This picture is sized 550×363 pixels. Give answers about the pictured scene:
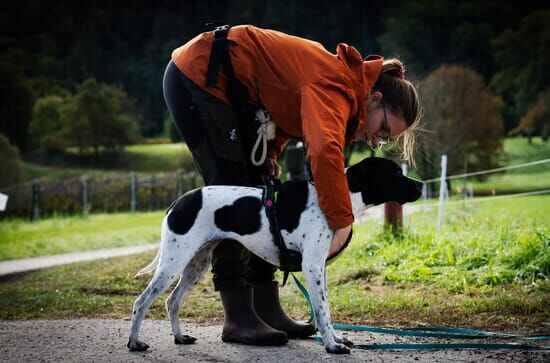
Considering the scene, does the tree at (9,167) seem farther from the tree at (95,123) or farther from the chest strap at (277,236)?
the chest strap at (277,236)

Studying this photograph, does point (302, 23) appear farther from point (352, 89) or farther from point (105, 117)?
point (352, 89)

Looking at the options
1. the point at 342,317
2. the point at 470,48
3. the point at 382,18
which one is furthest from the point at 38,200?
the point at 382,18

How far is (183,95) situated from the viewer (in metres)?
4.53

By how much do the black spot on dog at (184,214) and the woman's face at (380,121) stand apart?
1.12 metres

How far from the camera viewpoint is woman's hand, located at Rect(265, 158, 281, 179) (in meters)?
4.81

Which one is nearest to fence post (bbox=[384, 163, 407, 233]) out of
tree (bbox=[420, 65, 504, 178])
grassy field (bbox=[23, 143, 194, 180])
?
tree (bbox=[420, 65, 504, 178])

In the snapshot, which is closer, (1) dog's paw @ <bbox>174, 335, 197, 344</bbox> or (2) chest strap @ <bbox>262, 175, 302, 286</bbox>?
(2) chest strap @ <bbox>262, 175, 302, 286</bbox>

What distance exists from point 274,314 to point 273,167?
0.97m

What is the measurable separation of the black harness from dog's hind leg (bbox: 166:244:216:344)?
49 cm

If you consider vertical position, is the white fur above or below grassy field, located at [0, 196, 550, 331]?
above

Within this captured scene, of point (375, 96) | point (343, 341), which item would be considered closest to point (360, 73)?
point (375, 96)

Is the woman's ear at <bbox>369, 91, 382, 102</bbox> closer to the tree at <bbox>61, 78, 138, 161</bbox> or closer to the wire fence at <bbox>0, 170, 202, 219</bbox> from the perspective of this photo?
the wire fence at <bbox>0, 170, 202, 219</bbox>

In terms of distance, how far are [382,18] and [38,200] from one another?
4550 centimetres

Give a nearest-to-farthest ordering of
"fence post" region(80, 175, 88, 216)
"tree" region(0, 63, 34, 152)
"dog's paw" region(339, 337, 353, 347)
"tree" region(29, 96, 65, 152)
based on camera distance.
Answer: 1. "dog's paw" region(339, 337, 353, 347)
2. "fence post" region(80, 175, 88, 216)
3. "tree" region(29, 96, 65, 152)
4. "tree" region(0, 63, 34, 152)
